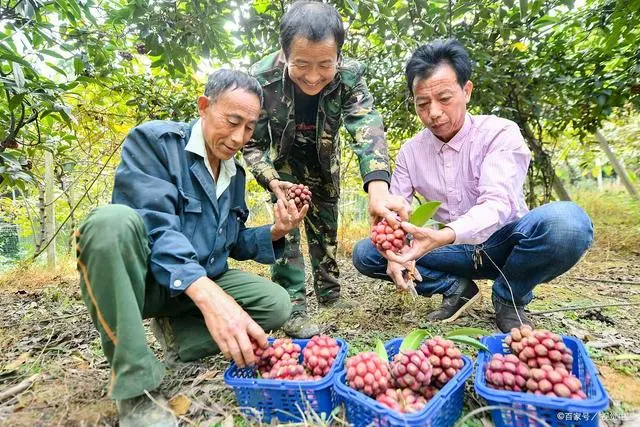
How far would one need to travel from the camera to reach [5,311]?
130 inches

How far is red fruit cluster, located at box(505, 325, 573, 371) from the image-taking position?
55.7 inches

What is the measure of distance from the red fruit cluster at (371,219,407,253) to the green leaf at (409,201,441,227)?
0.40ft

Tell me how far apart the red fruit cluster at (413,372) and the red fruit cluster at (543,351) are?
14.5 inches

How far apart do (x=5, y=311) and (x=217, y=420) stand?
2.80 m

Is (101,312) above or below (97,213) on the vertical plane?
below

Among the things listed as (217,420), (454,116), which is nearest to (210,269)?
(217,420)

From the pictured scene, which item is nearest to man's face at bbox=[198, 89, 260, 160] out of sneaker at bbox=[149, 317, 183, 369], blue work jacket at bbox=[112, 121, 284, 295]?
blue work jacket at bbox=[112, 121, 284, 295]

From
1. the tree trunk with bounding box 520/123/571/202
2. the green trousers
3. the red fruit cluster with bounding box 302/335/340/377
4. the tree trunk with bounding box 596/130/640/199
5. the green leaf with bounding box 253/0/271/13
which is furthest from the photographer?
the tree trunk with bounding box 596/130/640/199

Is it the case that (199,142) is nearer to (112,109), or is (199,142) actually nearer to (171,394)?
(171,394)

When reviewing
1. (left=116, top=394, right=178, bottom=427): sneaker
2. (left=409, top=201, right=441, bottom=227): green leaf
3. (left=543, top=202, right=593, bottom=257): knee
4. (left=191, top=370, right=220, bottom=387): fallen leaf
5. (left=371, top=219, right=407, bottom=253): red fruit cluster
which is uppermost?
(left=409, top=201, right=441, bottom=227): green leaf

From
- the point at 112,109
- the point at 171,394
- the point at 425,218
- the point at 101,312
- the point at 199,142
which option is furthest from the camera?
the point at 112,109

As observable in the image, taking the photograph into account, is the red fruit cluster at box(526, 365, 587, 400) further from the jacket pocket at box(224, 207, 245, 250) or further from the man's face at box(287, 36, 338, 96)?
the man's face at box(287, 36, 338, 96)

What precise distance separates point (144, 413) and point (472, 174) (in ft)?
6.37

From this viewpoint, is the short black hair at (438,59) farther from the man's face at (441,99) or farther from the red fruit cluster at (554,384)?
the red fruit cluster at (554,384)
